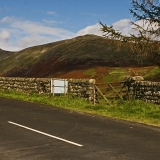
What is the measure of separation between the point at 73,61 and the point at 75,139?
5474 centimetres

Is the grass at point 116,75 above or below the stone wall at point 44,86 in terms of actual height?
above

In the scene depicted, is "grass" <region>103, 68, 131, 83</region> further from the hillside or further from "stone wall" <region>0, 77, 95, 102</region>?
"stone wall" <region>0, 77, 95, 102</region>

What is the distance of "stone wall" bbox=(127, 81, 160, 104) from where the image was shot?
18.5m

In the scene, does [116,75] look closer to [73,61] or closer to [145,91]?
[145,91]

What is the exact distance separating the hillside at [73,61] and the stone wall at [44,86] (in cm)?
1450

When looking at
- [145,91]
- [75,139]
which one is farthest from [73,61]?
[75,139]

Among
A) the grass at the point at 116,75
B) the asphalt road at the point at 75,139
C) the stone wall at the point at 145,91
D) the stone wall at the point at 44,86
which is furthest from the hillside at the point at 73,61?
the asphalt road at the point at 75,139

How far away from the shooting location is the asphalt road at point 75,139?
7660mm

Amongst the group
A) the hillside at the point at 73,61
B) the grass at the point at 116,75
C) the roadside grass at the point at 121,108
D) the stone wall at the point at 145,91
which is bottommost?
the roadside grass at the point at 121,108

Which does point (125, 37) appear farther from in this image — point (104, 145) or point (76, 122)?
point (104, 145)

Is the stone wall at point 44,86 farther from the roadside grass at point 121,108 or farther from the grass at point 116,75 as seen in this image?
the grass at point 116,75

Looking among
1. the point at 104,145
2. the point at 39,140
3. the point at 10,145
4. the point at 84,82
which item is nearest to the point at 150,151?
the point at 104,145

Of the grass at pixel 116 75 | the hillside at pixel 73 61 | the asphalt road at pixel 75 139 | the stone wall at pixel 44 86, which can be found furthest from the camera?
the hillside at pixel 73 61

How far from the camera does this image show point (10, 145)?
339 inches
